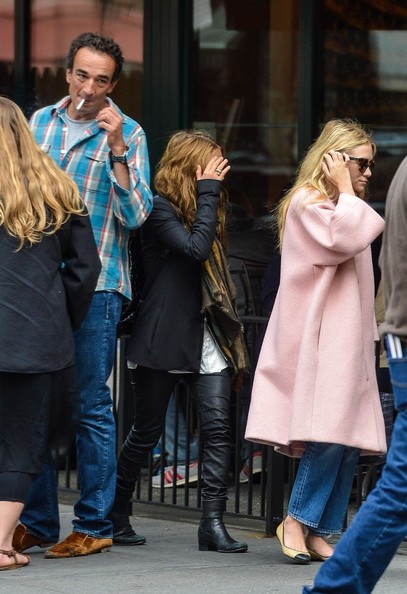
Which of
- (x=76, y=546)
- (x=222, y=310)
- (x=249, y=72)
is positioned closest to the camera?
(x=76, y=546)

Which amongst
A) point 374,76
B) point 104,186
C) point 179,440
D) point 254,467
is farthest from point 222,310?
point 374,76

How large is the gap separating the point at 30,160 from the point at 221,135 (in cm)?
348

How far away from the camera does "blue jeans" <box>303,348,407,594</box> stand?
4250 millimetres

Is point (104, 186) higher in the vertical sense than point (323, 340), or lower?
higher

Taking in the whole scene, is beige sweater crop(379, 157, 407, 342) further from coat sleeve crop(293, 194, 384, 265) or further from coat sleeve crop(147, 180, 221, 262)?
coat sleeve crop(147, 180, 221, 262)

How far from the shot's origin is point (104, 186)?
584 cm

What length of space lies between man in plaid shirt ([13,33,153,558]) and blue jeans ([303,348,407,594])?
5.71 feet

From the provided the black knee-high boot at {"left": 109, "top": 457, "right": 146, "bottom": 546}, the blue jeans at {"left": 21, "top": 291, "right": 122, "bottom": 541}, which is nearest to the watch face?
the blue jeans at {"left": 21, "top": 291, "right": 122, "bottom": 541}

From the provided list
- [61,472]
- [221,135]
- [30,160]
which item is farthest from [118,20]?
[30,160]

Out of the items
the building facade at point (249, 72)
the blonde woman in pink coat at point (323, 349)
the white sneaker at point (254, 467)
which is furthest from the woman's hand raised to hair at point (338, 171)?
the building facade at point (249, 72)

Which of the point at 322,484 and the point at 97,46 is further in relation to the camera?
the point at 97,46

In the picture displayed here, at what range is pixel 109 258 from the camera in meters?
5.86

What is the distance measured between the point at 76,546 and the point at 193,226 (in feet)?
4.82

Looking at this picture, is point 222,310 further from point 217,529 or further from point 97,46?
point 97,46
